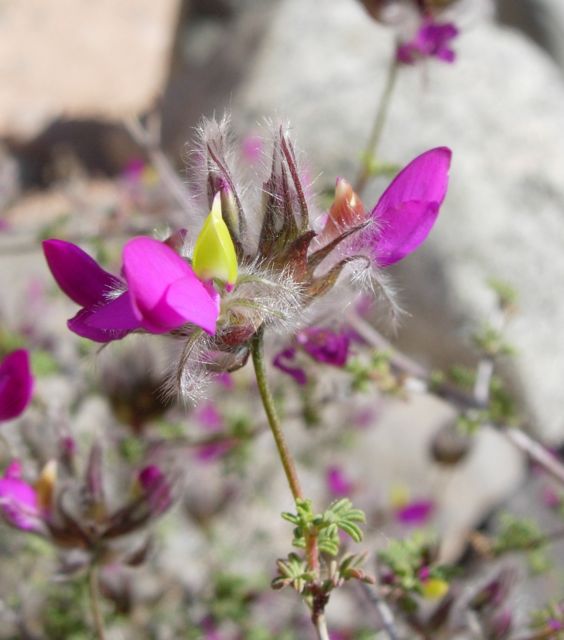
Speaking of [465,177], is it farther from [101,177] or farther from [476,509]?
[101,177]

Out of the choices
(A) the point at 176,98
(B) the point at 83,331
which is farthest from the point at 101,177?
(B) the point at 83,331

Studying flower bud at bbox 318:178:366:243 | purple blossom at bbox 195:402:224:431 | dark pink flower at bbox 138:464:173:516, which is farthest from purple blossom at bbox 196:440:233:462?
flower bud at bbox 318:178:366:243

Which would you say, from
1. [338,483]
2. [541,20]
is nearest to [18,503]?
[338,483]

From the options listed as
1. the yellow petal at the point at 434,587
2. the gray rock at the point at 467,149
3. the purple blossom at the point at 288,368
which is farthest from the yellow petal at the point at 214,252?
the gray rock at the point at 467,149

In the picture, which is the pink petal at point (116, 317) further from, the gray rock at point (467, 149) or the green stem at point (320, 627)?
the gray rock at point (467, 149)

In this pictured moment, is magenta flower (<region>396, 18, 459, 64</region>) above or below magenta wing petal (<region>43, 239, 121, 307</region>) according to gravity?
above

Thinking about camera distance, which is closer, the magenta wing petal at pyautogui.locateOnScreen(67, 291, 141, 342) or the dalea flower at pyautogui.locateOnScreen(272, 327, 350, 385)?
the magenta wing petal at pyautogui.locateOnScreen(67, 291, 141, 342)

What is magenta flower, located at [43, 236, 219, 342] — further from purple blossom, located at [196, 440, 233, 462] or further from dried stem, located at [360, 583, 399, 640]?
purple blossom, located at [196, 440, 233, 462]

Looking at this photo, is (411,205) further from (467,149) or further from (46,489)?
(467,149)
